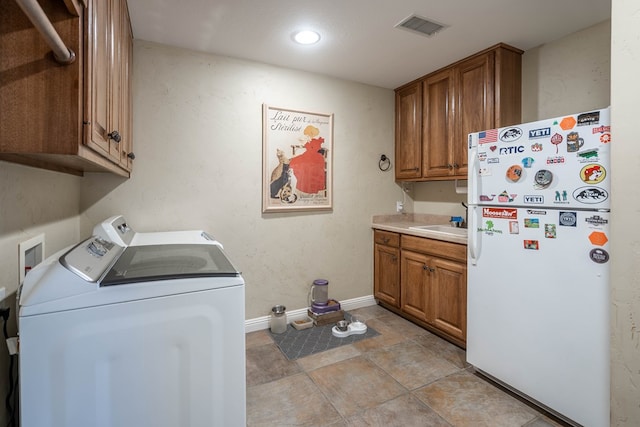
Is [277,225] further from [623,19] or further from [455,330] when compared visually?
[623,19]

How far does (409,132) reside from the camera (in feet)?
10.9

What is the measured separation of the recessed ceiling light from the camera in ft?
7.49

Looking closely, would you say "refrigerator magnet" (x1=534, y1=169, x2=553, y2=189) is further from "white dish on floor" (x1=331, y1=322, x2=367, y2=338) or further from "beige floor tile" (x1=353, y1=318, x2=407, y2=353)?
"white dish on floor" (x1=331, y1=322, x2=367, y2=338)

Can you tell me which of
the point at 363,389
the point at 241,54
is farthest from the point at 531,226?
the point at 241,54

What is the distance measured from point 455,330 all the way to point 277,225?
66.6 inches

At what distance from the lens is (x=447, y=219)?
3270 millimetres

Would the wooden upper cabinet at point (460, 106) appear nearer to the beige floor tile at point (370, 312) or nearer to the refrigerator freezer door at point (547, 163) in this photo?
the refrigerator freezer door at point (547, 163)

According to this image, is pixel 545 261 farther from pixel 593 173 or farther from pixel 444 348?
pixel 444 348

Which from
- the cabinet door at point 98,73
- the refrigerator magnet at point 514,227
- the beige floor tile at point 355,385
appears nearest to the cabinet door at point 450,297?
the refrigerator magnet at point 514,227

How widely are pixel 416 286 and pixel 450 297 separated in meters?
0.38

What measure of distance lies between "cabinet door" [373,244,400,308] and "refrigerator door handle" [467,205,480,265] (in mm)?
1014

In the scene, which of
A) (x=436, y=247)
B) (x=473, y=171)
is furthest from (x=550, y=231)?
(x=436, y=247)

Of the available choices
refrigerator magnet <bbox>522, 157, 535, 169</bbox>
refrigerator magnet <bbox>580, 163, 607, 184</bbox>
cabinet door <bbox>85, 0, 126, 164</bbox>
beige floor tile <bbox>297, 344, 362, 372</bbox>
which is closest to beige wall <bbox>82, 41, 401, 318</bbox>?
beige floor tile <bbox>297, 344, 362, 372</bbox>

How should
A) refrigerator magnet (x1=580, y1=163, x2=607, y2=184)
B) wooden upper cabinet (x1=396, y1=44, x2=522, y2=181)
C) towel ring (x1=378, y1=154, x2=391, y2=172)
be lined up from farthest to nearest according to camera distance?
towel ring (x1=378, y1=154, x2=391, y2=172), wooden upper cabinet (x1=396, y1=44, x2=522, y2=181), refrigerator magnet (x1=580, y1=163, x2=607, y2=184)
